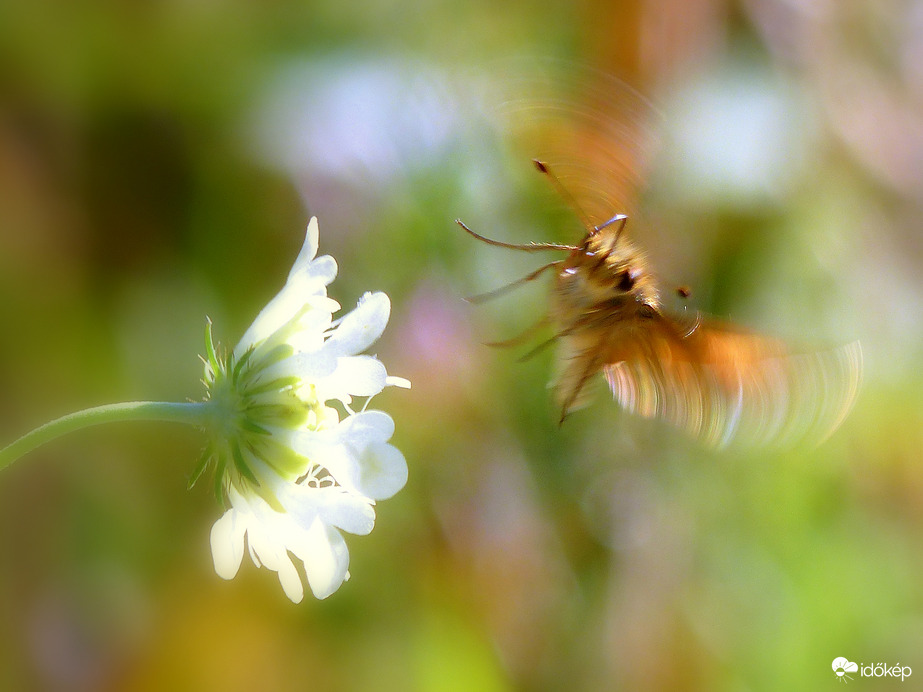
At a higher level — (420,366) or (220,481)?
(420,366)

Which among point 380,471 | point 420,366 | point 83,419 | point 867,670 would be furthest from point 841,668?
point 83,419

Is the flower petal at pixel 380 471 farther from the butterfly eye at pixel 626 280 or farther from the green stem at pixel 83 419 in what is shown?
the butterfly eye at pixel 626 280

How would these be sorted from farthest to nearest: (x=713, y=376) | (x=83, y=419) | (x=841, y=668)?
(x=841, y=668) → (x=713, y=376) → (x=83, y=419)

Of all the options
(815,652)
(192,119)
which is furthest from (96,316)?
(815,652)

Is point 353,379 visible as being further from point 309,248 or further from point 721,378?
point 721,378

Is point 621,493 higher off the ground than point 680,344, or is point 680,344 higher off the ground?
point 621,493

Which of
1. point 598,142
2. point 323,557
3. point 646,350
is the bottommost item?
point 323,557

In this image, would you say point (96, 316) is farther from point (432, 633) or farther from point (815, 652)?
point (815, 652)
